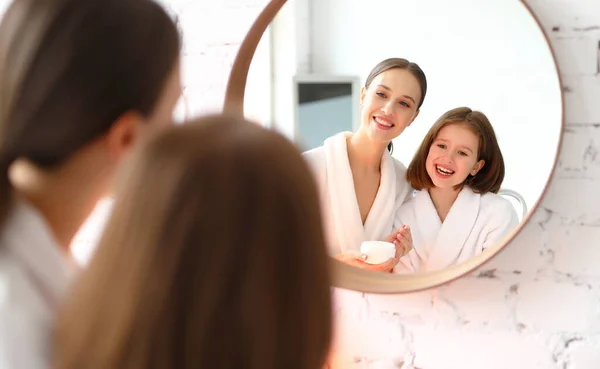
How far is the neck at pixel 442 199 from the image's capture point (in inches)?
37.4

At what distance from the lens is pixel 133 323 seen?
40 centimetres

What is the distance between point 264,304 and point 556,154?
586mm

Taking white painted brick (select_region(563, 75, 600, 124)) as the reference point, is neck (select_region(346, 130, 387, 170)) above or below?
below

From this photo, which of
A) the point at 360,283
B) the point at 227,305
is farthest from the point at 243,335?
the point at 360,283

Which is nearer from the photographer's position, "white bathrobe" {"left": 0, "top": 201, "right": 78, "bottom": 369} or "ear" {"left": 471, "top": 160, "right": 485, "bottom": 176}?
"white bathrobe" {"left": 0, "top": 201, "right": 78, "bottom": 369}

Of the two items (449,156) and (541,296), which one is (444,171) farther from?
(541,296)

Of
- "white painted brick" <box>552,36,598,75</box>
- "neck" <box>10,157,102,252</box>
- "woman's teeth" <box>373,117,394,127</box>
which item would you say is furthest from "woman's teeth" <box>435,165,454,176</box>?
"neck" <box>10,157,102,252</box>

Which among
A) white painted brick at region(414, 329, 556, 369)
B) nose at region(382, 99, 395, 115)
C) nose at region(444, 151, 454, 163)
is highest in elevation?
nose at region(382, 99, 395, 115)

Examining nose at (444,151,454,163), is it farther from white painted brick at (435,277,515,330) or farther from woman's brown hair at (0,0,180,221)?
woman's brown hair at (0,0,180,221)

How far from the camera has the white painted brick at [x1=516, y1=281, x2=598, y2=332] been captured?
0.89m

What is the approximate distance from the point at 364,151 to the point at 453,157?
5.7 inches

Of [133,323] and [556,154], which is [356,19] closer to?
[556,154]

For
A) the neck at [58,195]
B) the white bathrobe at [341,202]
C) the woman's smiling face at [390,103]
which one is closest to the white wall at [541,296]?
the white bathrobe at [341,202]

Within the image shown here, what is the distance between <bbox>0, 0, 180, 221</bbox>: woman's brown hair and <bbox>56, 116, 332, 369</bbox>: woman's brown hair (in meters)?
0.13
